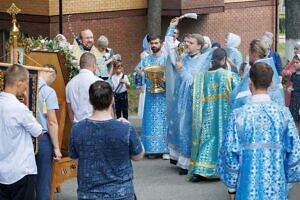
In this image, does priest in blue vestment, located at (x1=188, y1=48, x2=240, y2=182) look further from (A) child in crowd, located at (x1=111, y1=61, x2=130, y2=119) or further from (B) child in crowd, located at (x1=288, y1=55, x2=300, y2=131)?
(A) child in crowd, located at (x1=111, y1=61, x2=130, y2=119)

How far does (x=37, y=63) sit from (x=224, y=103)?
8.23 feet

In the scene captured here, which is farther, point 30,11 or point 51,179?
point 30,11

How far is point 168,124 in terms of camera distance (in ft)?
36.5

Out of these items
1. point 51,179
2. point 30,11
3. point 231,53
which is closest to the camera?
point 51,179

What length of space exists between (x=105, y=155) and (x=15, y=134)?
109 centimetres

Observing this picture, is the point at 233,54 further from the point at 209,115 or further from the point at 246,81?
the point at 246,81

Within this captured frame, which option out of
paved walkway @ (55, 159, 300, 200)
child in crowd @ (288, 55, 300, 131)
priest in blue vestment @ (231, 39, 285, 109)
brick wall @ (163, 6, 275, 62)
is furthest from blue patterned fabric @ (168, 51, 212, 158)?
brick wall @ (163, 6, 275, 62)

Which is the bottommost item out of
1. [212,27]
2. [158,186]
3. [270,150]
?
[158,186]

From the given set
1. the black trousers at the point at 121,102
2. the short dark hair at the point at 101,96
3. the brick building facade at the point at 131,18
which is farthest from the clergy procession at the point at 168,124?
the brick building facade at the point at 131,18

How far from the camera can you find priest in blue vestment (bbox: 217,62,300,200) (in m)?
6.19

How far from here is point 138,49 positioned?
19.6 meters

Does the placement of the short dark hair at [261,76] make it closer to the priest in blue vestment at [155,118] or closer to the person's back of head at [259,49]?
the person's back of head at [259,49]

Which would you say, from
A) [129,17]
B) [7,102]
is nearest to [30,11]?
[129,17]

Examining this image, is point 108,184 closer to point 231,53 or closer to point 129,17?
point 231,53
